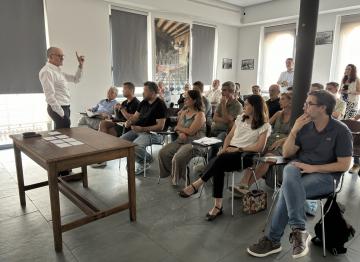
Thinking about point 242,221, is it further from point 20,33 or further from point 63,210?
point 20,33

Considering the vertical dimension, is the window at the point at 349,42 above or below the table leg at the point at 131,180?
above

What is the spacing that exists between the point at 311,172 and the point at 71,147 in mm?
1947

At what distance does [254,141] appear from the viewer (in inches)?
113

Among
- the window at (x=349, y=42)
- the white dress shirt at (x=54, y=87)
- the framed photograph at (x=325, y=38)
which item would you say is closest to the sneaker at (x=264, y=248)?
the white dress shirt at (x=54, y=87)

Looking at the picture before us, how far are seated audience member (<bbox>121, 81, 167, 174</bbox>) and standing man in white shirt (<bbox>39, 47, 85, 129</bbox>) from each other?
0.89m

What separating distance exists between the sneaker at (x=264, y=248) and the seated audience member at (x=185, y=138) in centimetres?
139

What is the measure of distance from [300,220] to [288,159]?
0.53m

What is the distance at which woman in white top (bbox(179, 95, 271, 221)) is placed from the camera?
8.62ft

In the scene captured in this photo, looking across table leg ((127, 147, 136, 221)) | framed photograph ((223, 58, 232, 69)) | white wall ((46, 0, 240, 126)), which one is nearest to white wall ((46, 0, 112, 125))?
white wall ((46, 0, 240, 126))

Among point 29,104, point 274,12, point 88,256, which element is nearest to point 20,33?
point 29,104

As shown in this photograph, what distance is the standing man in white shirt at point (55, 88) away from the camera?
337 cm

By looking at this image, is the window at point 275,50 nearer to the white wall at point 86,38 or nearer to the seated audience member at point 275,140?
the white wall at point 86,38

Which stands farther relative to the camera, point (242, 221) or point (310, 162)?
point (242, 221)

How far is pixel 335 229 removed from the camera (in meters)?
2.07
